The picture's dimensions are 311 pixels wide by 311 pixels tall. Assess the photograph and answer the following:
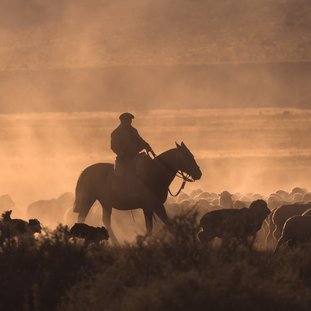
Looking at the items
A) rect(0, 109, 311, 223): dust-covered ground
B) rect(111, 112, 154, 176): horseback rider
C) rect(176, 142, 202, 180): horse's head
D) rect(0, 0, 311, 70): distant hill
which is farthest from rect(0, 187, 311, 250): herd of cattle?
rect(0, 0, 311, 70): distant hill

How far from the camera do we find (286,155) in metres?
93.1

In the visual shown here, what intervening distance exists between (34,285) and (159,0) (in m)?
153

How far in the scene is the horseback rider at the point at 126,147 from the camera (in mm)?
24703

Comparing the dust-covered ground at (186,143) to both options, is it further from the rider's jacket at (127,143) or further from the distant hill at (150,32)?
the rider's jacket at (127,143)

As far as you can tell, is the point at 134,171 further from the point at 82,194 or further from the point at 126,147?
the point at 82,194

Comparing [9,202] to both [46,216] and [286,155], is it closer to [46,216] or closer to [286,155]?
[46,216]

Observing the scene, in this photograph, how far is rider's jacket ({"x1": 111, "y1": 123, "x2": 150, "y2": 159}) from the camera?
24688 millimetres

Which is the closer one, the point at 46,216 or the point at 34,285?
the point at 34,285

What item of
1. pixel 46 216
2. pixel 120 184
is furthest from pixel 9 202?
pixel 120 184

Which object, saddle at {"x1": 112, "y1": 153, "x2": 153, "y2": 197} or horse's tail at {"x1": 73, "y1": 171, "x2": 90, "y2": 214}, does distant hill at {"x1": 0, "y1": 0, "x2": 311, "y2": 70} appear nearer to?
horse's tail at {"x1": 73, "y1": 171, "x2": 90, "y2": 214}

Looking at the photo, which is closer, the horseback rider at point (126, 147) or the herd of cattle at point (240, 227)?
the herd of cattle at point (240, 227)

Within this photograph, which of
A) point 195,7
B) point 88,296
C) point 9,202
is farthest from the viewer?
point 195,7

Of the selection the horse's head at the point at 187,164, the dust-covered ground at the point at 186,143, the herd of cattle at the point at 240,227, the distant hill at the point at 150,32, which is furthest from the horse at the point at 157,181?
the distant hill at the point at 150,32

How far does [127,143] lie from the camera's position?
2475 centimetres
